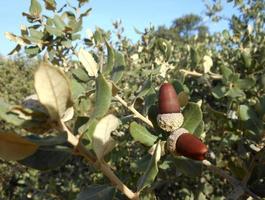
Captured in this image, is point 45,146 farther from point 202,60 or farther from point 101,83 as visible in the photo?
point 202,60

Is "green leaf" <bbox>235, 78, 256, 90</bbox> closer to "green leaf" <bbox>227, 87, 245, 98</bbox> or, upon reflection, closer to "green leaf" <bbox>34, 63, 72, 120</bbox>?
"green leaf" <bbox>227, 87, 245, 98</bbox>

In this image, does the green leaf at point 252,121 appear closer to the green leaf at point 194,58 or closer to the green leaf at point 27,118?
the green leaf at point 194,58

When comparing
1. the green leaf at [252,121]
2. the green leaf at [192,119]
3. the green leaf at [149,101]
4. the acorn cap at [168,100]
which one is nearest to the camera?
the acorn cap at [168,100]

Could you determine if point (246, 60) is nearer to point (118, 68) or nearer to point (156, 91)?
point (156, 91)

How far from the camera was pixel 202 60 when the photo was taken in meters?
2.91

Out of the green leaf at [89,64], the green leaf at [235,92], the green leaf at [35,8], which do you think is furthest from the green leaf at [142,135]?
the green leaf at [235,92]

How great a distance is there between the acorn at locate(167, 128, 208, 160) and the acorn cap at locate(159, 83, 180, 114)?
70 mm

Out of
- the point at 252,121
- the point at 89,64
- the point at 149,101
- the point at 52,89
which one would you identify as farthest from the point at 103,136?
the point at 252,121

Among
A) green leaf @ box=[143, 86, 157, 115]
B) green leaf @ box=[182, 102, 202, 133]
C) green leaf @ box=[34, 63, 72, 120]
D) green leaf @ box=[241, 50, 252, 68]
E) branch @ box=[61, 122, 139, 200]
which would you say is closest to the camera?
green leaf @ box=[34, 63, 72, 120]

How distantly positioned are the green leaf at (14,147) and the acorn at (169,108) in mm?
451

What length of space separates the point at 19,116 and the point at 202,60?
2.23m

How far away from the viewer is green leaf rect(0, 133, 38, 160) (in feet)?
2.61

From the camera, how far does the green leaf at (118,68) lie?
1.38m

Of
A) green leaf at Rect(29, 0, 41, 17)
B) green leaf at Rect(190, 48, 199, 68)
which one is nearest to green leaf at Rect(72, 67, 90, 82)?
green leaf at Rect(29, 0, 41, 17)
